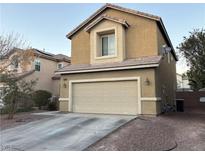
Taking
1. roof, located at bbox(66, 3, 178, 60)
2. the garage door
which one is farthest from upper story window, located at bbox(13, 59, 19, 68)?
the garage door

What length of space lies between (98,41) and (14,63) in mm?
10519

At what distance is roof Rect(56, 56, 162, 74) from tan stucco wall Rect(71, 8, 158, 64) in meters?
0.57

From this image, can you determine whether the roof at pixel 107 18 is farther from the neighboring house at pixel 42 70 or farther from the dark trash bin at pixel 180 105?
the dark trash bin at pixel 180 105

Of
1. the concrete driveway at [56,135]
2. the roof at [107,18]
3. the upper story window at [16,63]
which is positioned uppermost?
the roof at [107,18]

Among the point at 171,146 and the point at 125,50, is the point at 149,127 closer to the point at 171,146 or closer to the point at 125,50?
the point at 171,146

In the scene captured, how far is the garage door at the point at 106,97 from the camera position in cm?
1249

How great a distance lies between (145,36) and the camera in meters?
13.3

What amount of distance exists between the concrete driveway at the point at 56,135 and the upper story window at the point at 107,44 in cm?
582

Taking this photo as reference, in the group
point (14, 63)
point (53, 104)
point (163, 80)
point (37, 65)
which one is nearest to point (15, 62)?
point (14, 63)

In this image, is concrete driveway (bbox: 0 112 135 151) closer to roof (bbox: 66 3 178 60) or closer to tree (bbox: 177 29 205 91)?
roof (bbox: 66 3 178 60)

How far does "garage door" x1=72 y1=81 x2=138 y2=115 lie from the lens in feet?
41.0

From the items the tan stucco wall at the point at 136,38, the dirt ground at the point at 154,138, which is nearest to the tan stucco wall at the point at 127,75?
the tan stucco wall at the point at 136,38

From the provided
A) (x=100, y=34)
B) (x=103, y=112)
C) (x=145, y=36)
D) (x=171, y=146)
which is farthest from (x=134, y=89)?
(x=171, y=146)

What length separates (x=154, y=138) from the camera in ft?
23.7
